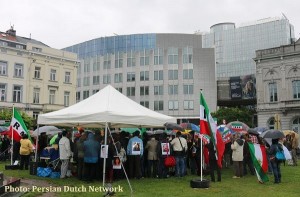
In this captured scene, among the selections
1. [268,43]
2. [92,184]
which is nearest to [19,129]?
[92,184]

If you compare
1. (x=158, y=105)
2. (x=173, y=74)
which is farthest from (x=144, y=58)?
(x=158, y=105)

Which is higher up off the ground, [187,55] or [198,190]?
[187,55]

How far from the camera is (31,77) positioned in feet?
139

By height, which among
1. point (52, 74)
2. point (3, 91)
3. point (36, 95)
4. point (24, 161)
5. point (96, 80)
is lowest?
point (24, 161)

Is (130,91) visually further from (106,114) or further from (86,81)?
(106,114)

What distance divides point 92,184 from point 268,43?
308 ft

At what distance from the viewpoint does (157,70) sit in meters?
62.1

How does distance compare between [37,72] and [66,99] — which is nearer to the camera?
[37,72]

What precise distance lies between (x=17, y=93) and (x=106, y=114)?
33.6 meters

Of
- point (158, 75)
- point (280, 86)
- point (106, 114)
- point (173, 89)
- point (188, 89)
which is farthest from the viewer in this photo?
point (158, 75)

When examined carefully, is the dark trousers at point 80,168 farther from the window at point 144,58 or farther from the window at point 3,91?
the window at point 144,58

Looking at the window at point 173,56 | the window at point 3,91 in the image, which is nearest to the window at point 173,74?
the window at point 173,56

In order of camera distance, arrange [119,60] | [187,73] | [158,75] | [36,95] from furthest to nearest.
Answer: [119,60], [158,75], [187,73], [36,95]

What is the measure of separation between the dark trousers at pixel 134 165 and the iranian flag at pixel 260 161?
4218mm
